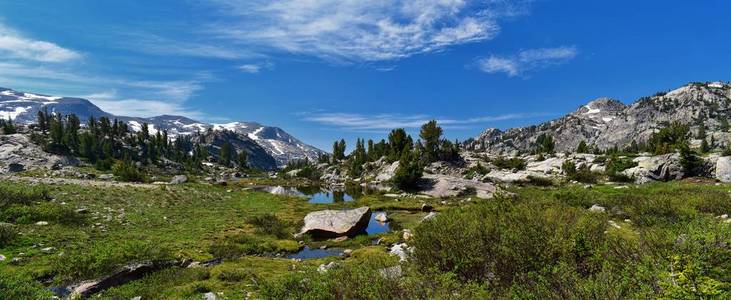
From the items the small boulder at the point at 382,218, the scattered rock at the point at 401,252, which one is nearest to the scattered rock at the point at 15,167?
the small boulder at the point at 382,218

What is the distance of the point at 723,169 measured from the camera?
173ft

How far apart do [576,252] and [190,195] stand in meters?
48.5

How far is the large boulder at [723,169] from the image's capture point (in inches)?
1991

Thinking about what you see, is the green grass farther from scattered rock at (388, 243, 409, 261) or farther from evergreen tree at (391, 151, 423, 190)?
evergreen tree at (391, 151, 423, 190)

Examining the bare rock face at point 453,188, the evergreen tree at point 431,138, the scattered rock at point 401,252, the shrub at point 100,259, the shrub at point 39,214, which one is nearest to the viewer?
the scattered rock at point 401,252

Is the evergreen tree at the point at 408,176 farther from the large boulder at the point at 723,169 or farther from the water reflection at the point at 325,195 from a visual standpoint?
the large boulder at the point at 723,169

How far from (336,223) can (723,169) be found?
58804mm

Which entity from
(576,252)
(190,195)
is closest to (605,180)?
(576,252)

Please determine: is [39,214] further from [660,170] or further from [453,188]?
[660,170]

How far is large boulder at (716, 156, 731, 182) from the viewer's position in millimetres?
50575

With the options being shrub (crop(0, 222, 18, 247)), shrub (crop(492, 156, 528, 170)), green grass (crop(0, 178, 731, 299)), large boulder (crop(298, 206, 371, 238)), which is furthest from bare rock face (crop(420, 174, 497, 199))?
shrub (crop(0, 222, 18, 247))

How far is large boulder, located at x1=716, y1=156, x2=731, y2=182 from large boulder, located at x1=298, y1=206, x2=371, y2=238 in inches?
2066

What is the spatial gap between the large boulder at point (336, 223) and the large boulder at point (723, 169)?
52.5 metres

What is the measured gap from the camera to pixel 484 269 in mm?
11938
